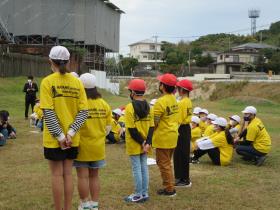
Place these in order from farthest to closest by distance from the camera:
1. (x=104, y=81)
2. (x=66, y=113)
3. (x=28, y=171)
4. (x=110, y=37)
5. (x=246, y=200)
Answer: (x=110, y=37) → (x=104, y=81) → (x=28, y=171) → (x=246, y=200) → (x=66, y=113)

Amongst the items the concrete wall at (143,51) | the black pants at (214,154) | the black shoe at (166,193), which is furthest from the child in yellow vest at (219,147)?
Result: the concrete wall at (143,51)

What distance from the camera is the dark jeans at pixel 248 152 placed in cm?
1006

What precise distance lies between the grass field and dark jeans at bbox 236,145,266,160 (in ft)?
0.76

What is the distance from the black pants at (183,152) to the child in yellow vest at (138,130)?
1.27 metres

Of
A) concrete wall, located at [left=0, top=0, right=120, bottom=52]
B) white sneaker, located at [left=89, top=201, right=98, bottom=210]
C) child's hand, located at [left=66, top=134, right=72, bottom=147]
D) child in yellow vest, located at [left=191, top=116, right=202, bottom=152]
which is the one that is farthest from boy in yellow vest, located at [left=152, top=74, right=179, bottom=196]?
concrete wall, located at [left=0, top=0, right=120, bottom=52]

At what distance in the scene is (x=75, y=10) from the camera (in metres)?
48.8

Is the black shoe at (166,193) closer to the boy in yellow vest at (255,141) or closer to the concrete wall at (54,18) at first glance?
the boy in yellow vest at (255,141)

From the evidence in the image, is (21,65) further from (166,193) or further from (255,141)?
(166,193)

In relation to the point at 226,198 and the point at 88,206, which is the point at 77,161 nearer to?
the point at 88,206

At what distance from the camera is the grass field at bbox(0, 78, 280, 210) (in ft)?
21.6

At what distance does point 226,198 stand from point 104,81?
138ft

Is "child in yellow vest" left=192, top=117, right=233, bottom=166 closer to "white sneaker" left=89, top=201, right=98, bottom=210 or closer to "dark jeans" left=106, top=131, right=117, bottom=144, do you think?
"dark jeans" left=106, top=131, right=117, bottom=144

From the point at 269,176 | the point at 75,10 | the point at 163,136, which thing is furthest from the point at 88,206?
the point at 75,10

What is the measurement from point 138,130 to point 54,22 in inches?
1694
